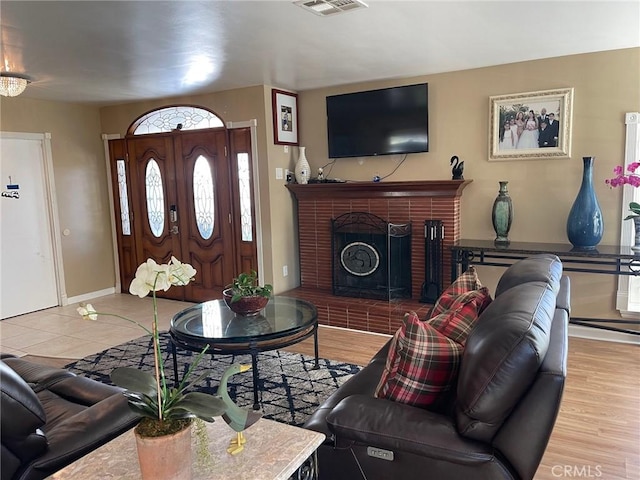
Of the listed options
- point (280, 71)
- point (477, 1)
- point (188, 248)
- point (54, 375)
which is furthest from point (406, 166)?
point (54, 375)

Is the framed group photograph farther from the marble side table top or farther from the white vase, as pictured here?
the marble side table top

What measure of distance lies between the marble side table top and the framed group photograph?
366 cm

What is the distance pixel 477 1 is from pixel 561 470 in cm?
252

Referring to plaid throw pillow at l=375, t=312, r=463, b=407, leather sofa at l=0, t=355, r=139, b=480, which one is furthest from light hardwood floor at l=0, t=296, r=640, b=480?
leather sofa at l=0, t=355, r=139, b=480

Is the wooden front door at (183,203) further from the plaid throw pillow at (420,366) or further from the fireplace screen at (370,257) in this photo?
the plaid throw pillow at (420,366)

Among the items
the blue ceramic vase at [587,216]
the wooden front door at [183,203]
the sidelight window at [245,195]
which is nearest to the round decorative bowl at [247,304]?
the sidelight window at [245,195]

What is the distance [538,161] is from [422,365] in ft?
10.6

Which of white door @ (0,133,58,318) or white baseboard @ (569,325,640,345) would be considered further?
white door @ (0,133,58,318)

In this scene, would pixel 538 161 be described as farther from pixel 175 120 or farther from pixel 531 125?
pixel 175 120

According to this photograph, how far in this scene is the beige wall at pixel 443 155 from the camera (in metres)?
4.01

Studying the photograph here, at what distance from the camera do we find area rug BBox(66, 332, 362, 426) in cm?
301

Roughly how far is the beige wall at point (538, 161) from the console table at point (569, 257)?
0.14m

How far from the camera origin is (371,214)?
490 centimetres

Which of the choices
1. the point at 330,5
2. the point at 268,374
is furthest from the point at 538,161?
the point at 268,374
